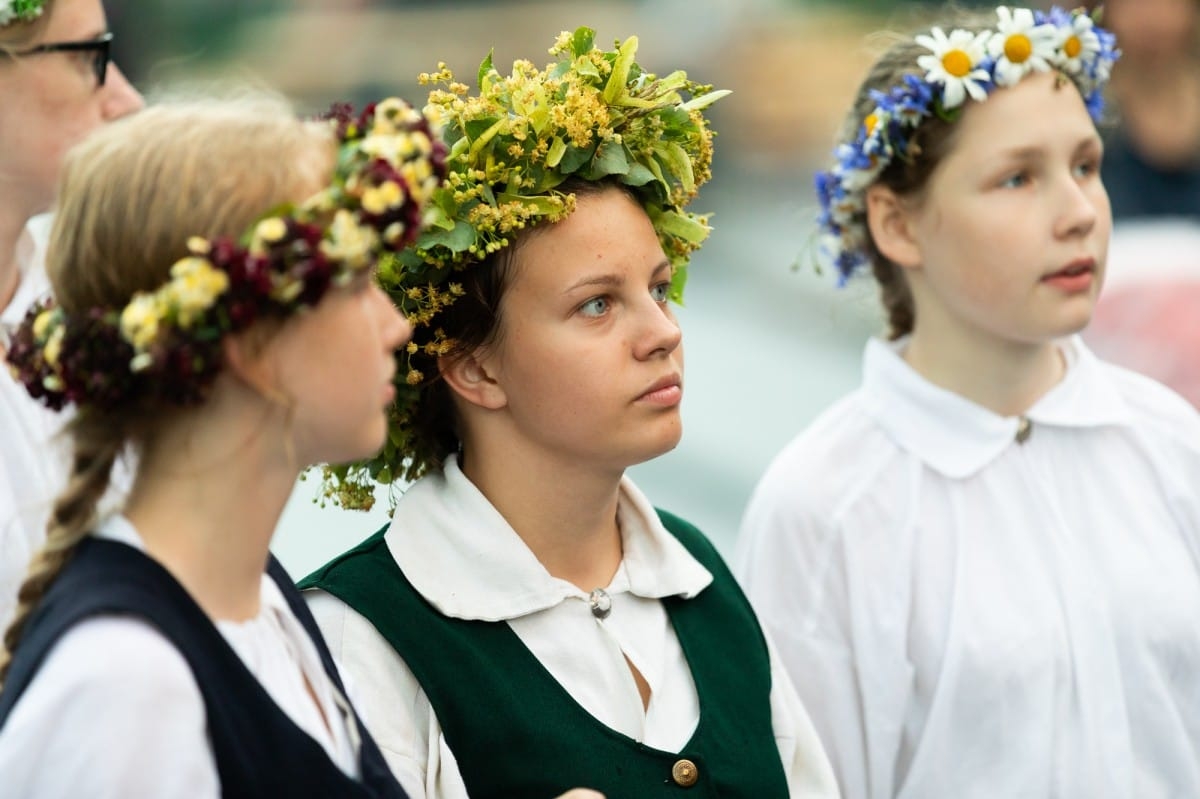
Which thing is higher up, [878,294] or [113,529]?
[113,529]

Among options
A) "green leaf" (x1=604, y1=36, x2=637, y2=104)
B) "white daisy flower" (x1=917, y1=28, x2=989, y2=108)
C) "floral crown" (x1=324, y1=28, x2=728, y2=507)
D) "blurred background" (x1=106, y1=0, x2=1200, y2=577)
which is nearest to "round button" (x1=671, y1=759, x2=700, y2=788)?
"floral crown" (x1=324, y1=28, x2=728, y2=507)

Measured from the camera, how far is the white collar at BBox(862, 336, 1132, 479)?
3.19m

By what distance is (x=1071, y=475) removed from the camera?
3.20 metres

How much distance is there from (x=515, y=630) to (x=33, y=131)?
4.08 feet

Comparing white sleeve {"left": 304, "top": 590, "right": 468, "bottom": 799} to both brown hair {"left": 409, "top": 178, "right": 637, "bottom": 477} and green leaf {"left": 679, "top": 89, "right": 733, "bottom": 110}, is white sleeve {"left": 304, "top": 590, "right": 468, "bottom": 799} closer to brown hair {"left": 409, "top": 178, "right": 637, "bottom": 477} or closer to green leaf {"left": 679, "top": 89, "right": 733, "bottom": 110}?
brown hair {"left": 409, "top": 178, "right": 637, "bottom": 477}

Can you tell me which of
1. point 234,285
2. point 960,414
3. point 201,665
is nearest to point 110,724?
point 201,665

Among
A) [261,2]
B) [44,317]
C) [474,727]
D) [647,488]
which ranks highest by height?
[44,317]

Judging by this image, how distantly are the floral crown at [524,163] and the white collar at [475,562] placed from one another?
5.5 inches

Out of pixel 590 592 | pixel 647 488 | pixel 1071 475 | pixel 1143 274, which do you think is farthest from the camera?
pixel 647 488

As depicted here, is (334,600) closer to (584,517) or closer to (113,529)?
(584,517)

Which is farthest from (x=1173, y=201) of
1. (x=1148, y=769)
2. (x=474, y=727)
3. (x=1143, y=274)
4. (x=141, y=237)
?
(x=141, y=237)

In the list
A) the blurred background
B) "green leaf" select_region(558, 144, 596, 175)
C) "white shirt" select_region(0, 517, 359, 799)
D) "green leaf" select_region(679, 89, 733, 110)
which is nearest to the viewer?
"white shirt" select_region(0, 517, 359, 799)

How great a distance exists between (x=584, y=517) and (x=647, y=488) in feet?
14.1

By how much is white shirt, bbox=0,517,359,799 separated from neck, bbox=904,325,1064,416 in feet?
6.40
